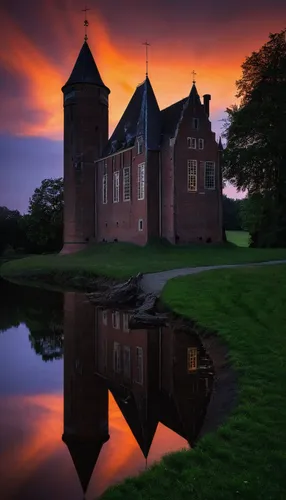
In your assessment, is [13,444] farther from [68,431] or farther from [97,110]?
[97,110]

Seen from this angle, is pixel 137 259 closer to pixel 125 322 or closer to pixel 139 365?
pixel 125 322

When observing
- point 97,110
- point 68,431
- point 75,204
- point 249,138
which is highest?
point 97,110

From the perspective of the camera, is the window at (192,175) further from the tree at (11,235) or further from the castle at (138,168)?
the tree at (11,235)

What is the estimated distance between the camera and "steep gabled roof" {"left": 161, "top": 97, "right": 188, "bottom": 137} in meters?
44.5

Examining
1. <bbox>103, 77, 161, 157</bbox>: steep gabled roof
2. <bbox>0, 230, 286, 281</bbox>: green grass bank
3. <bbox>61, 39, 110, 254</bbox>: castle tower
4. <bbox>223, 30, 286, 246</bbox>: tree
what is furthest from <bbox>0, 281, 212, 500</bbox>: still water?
<bbox>61, 39, 110, 254</bbox>: castle tower

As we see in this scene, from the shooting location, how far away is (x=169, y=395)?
975 cm

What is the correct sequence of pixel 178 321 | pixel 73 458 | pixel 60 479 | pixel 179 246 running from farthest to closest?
pixel 179 246 → pixel 178 321 → pixel 73 458 → pixel 60 479

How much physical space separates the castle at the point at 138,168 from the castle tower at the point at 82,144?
122mm

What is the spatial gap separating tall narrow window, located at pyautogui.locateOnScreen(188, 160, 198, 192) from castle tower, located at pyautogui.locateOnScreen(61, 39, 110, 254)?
15.5 meters

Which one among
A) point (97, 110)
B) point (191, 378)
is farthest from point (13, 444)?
point (97, 110)

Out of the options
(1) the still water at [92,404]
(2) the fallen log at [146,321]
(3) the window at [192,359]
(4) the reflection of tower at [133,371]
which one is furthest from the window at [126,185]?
(3) the window at [192,359]

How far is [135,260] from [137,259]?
2.73ft

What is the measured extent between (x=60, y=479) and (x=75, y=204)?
4989cm

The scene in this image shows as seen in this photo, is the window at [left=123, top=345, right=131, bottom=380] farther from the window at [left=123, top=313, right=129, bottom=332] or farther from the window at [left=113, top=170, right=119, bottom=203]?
the window at [left=113, top=170, right=119, bottom=203]
